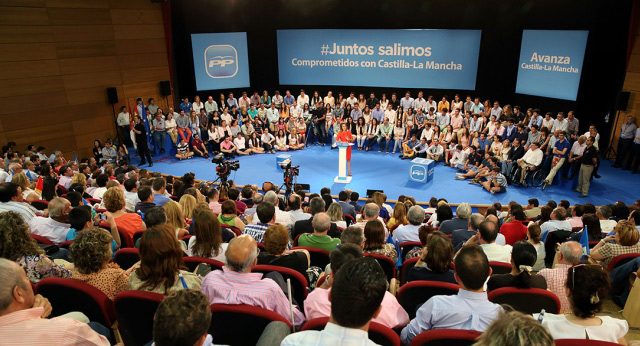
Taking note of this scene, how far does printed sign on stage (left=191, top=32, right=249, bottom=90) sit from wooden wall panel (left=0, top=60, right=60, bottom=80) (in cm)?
436

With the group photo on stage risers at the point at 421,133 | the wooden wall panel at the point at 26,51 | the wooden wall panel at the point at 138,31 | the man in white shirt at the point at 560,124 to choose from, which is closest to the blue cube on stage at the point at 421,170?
the group photo on stage risers at the point at 421,133

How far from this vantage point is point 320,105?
45.0ft

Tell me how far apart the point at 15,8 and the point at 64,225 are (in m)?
8.73

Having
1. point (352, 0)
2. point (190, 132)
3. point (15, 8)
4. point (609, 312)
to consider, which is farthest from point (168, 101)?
point (609, 312)

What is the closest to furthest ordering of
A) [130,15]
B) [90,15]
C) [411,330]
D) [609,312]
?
[411,330]
[609,312]
[90,15]
[130,15]

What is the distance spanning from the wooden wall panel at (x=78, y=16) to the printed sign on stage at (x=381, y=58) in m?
5.71

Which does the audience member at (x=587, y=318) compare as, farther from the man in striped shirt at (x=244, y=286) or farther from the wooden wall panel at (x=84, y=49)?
the wooden wall panel at (x=84, y=49)

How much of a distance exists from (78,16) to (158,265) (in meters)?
11.1

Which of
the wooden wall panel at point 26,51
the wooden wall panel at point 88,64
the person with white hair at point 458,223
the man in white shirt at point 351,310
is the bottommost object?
the person with white hair at point 458,223

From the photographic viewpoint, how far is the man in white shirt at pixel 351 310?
1.57m

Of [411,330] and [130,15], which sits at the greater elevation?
[130,15]

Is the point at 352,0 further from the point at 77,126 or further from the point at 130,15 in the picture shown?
the point at 77,126

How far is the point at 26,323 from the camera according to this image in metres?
1.75

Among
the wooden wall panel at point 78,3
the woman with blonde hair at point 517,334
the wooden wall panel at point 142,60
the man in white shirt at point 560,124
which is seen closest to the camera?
the woman with blonde hair at point 517,334
